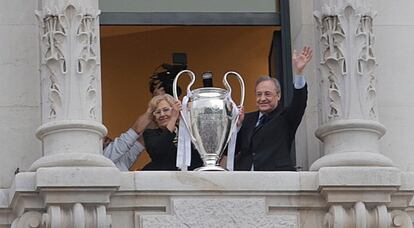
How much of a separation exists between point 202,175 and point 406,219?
187cm

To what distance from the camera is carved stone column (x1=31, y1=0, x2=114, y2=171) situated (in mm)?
20094

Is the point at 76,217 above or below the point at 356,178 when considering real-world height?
below

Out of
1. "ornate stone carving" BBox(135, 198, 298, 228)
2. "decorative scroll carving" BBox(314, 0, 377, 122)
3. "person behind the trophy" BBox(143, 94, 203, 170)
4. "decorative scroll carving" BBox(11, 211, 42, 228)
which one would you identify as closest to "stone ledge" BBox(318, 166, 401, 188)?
"ornate stone carving" BBox(135, 198, 298, 228)

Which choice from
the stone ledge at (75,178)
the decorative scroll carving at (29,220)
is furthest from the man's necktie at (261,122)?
the decorative scroll carving at (29,220)

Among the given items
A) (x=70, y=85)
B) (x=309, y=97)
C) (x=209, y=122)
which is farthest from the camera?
(x=309, y=97)

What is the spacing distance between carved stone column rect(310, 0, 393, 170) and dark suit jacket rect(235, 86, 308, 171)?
0.26 metres

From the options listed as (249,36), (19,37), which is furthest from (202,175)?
(249,36)

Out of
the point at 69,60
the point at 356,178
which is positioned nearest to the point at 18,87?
the point at 69,60

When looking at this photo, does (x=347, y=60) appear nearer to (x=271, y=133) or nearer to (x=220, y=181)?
(x=271, y=133)

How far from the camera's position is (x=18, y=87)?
21.0 m

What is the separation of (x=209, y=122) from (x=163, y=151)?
0.81 meters

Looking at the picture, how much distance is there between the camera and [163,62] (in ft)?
79.5

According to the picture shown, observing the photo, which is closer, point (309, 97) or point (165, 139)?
point (165, 139)

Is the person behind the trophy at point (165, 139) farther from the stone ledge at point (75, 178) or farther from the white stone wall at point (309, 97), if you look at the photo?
the stone ledge at point (75, 178)
